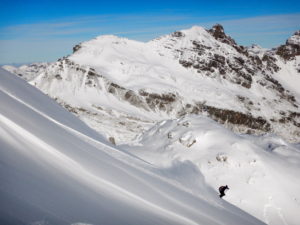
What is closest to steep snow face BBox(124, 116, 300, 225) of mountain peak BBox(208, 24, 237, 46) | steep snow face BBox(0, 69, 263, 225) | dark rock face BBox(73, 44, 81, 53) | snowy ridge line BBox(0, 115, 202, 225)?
steep snow face BBox(0, 69, 263, 225)

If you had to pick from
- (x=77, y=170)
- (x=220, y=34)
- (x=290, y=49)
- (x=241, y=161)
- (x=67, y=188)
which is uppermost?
(x=290, y=49)

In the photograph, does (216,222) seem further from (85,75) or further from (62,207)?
(85,75)

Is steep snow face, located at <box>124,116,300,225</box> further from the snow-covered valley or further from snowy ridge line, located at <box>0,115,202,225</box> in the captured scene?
snowy ridge line, located at <box>0,115,202,225</box>

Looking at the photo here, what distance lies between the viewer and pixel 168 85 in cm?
10462

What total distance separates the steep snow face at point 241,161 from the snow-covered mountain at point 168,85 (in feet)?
115

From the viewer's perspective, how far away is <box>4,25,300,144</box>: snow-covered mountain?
3474 inches

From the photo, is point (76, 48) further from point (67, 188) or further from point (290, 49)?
point (290, 49)

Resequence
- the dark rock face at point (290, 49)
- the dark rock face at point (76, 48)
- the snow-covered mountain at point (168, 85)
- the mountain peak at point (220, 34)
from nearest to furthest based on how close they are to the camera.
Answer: the snow-covered mountain at point (168, 85) → the dark rock face at point (76, 48) → the mountain peak at point (220, 34) → the dark rock face at point (290, 49)

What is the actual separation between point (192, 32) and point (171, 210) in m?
152

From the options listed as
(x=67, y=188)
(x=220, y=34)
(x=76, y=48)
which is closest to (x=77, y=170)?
(x=67, y=188)

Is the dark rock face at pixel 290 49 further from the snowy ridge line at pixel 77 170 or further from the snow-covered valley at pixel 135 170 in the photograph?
the snowy ridge line at pixel 77 170

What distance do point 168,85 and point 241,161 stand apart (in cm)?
8758

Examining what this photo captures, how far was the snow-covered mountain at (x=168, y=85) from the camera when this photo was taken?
8825 cm

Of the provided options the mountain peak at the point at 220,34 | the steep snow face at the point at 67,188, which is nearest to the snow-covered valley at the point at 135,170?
the steep snow face at the point at 67,188
